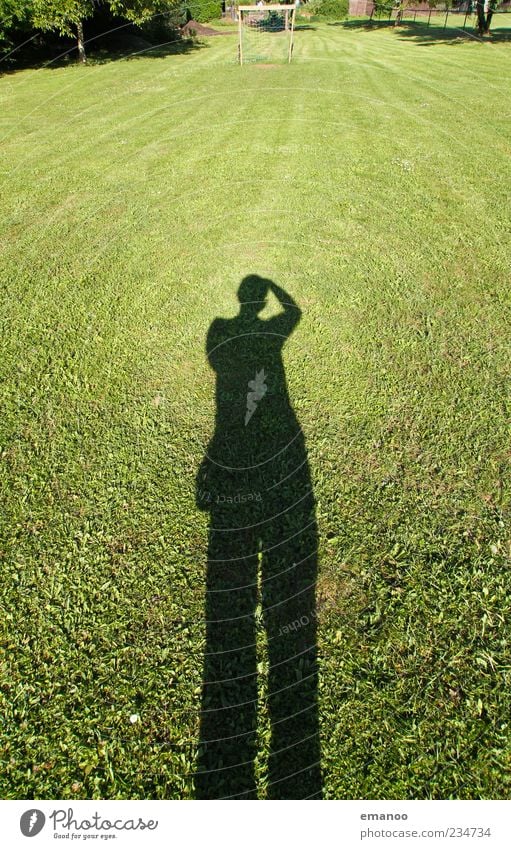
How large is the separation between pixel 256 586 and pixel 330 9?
76.0 metres

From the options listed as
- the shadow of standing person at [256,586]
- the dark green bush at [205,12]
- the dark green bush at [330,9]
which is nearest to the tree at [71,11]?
the shadow of standing person at [256,586]

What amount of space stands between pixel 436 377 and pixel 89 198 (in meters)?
10.00

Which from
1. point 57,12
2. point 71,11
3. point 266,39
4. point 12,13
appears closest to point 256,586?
point 71,11

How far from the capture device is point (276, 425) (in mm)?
5680

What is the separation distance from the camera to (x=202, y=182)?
12.0m

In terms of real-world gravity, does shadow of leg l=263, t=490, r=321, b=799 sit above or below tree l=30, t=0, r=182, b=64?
below

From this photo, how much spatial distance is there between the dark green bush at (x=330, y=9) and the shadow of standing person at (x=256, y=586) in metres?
70.5

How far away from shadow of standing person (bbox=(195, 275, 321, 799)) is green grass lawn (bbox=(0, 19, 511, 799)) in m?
0.13

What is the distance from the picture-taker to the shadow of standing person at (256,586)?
3.30 m

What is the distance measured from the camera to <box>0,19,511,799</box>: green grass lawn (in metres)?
3.41
